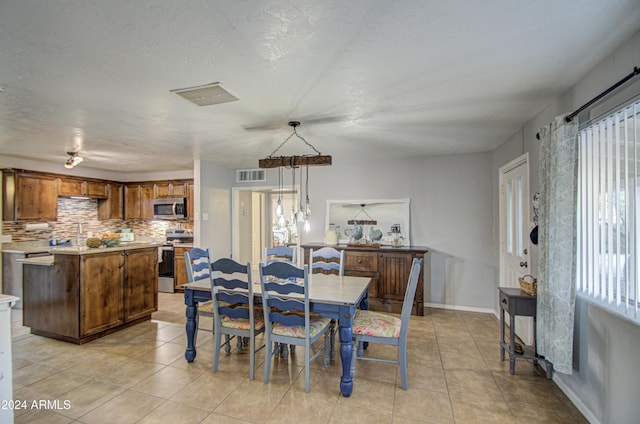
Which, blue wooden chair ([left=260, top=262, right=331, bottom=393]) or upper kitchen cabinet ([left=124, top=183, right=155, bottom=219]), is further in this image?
upper kitchen cabinet ([left=124, top=183, right=155, bottom=219])

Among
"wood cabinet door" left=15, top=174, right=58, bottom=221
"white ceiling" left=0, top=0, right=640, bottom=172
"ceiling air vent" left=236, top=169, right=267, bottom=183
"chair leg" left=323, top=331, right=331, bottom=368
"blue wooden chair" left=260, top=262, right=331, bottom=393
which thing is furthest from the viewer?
"ceiling air vent" left=236, top=169, right=267, bottom=183

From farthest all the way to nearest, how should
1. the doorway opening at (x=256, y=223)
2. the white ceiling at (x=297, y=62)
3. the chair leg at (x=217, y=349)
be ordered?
the doorway opening at (x=256, y=223)
the chair leg at (x=217, y=349)
the white ceiling at (x=297, y=62)

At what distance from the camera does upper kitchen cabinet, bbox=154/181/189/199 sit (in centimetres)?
593

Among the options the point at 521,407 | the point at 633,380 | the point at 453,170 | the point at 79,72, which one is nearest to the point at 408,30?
the point at 79,72

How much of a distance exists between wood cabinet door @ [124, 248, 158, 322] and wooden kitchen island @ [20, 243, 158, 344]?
0.5 inches

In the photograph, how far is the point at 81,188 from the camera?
567 centimetres

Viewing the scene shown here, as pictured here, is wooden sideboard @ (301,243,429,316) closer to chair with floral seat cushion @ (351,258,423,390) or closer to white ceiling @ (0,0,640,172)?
chair with floral seat cushion @ (351,258,423,390)

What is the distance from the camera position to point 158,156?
477 centimetres

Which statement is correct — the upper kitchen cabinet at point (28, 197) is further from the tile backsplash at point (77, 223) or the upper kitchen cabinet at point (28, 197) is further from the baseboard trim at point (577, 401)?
the baseboard trim at point (577, 401)

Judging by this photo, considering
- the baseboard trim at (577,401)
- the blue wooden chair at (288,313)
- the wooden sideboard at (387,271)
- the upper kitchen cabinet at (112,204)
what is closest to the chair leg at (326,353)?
the blue wooden chair at (288,313)

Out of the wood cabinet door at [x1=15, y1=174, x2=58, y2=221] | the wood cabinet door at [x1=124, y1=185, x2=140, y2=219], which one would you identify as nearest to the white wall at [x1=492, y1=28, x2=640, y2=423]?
the wood cabinet door at [x1=124, y1=185, x2=140, y2=219]

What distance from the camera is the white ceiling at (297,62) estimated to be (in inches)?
56.4

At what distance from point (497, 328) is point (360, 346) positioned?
199cm

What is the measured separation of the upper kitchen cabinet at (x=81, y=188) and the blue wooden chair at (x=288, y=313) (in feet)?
16.8
